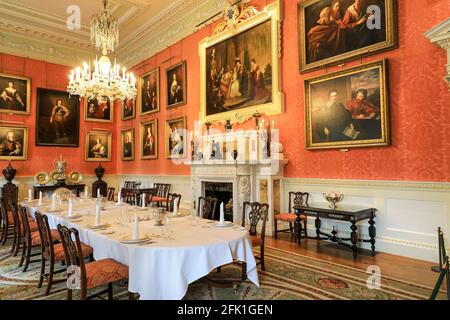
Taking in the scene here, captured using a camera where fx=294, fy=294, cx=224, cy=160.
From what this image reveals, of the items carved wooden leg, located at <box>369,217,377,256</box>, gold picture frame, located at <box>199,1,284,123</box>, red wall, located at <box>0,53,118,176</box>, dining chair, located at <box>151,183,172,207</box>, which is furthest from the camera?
red wall, located at <box>0,53,118,176</box>

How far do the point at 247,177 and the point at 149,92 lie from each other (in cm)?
586

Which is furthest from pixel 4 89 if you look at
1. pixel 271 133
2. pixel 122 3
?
pixel 271 133

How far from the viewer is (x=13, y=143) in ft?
32.2

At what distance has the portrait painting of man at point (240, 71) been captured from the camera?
689cm

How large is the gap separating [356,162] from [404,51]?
2.00 metres

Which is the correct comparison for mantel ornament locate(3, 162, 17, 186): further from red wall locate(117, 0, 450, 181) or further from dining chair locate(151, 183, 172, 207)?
red wall locate(117, 0, 450, 181)

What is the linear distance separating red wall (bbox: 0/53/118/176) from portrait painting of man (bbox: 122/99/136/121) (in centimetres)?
139

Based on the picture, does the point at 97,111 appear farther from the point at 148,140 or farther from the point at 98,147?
the point at 148,140

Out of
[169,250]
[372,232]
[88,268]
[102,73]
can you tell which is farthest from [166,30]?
[169,250]

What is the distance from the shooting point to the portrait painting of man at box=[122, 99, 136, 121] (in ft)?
37.5

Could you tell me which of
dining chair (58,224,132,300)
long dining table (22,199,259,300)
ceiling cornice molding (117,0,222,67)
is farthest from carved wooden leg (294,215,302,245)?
ceiling cornice molding (117,0,222,67)

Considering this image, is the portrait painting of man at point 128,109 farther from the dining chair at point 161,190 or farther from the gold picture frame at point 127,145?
the dining chair at point 161,190

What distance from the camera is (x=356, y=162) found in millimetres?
5434
